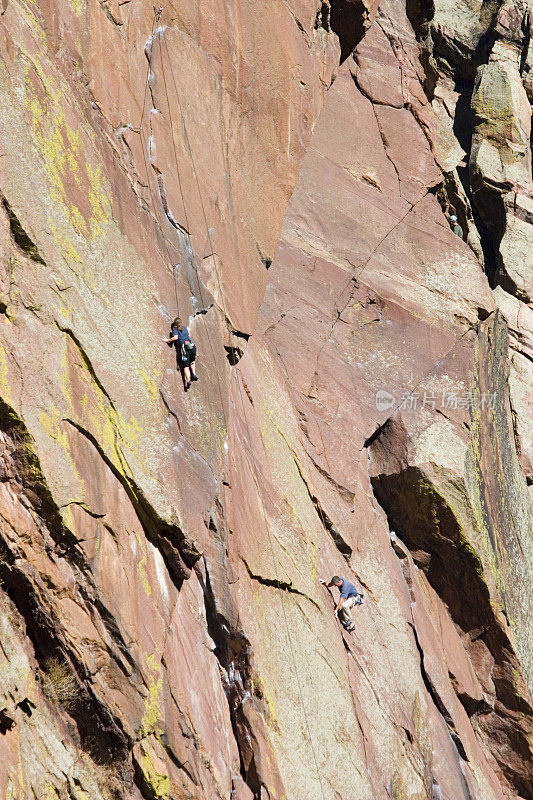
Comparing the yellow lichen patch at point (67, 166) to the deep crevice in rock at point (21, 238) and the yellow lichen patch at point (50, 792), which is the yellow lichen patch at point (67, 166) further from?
the yellow lichen patch at point (50, 792)

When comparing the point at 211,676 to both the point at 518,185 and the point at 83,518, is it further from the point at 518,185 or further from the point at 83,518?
the point at 518,185

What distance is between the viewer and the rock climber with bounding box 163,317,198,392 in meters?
13.1

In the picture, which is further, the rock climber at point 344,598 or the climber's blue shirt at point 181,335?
the rock climber at point 344,598

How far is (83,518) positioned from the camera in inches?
423

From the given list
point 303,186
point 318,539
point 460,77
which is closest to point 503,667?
point 318,539

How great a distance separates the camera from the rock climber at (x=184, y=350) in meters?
13.1

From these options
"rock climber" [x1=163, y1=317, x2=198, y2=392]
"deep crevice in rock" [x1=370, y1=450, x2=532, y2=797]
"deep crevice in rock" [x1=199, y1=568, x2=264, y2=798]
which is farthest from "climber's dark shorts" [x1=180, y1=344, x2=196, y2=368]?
"deep crevice in rock" [x1=370, y1=450, x2=532, y2=797]

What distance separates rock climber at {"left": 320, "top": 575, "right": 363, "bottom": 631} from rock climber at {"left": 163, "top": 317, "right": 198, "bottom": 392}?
5.09 m

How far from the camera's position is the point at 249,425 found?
52.3ft

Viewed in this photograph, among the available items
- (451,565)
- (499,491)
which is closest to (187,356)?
(451,565)

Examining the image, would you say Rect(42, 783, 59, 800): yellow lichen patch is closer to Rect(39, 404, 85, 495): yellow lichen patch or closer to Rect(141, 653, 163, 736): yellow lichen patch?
Rect(141, 653, 163, 736): yellow lichen patch

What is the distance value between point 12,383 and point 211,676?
579cm

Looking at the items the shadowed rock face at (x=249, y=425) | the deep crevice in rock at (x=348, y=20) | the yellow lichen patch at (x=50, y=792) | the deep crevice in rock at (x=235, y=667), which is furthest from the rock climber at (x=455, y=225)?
the yellow lichen patch at (x=50, y=792)

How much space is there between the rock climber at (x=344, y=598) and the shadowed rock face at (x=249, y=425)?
25 centimetres
